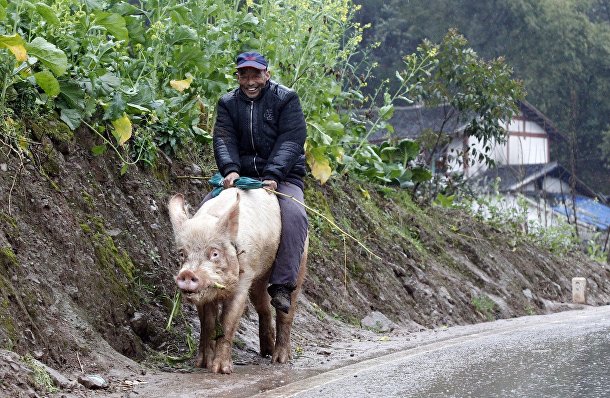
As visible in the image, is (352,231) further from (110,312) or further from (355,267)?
(110,312)

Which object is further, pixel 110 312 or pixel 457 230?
pixel 457 230

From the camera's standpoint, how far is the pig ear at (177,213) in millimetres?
8414

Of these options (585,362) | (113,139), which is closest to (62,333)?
(113,139)

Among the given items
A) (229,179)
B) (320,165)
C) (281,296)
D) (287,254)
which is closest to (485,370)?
(281,296)

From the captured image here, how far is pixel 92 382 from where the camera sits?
7.32 meters

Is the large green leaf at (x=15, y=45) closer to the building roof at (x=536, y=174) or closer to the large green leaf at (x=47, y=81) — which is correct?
the large green leaf at (x=47, y=81)

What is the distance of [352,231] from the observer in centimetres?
1442

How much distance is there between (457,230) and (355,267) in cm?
466

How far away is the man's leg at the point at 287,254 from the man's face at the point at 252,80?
0.91 m

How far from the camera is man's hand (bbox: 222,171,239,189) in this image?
9.04m

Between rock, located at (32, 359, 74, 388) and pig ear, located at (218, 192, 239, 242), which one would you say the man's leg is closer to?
pig ear, located at (218, 192, 239, 242)

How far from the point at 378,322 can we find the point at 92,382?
217 inches

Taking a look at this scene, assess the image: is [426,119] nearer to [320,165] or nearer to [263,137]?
[320,165]

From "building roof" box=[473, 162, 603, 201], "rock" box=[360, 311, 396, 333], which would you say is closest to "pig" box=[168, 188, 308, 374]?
"rock" box=[360, 311, 396, 333]
